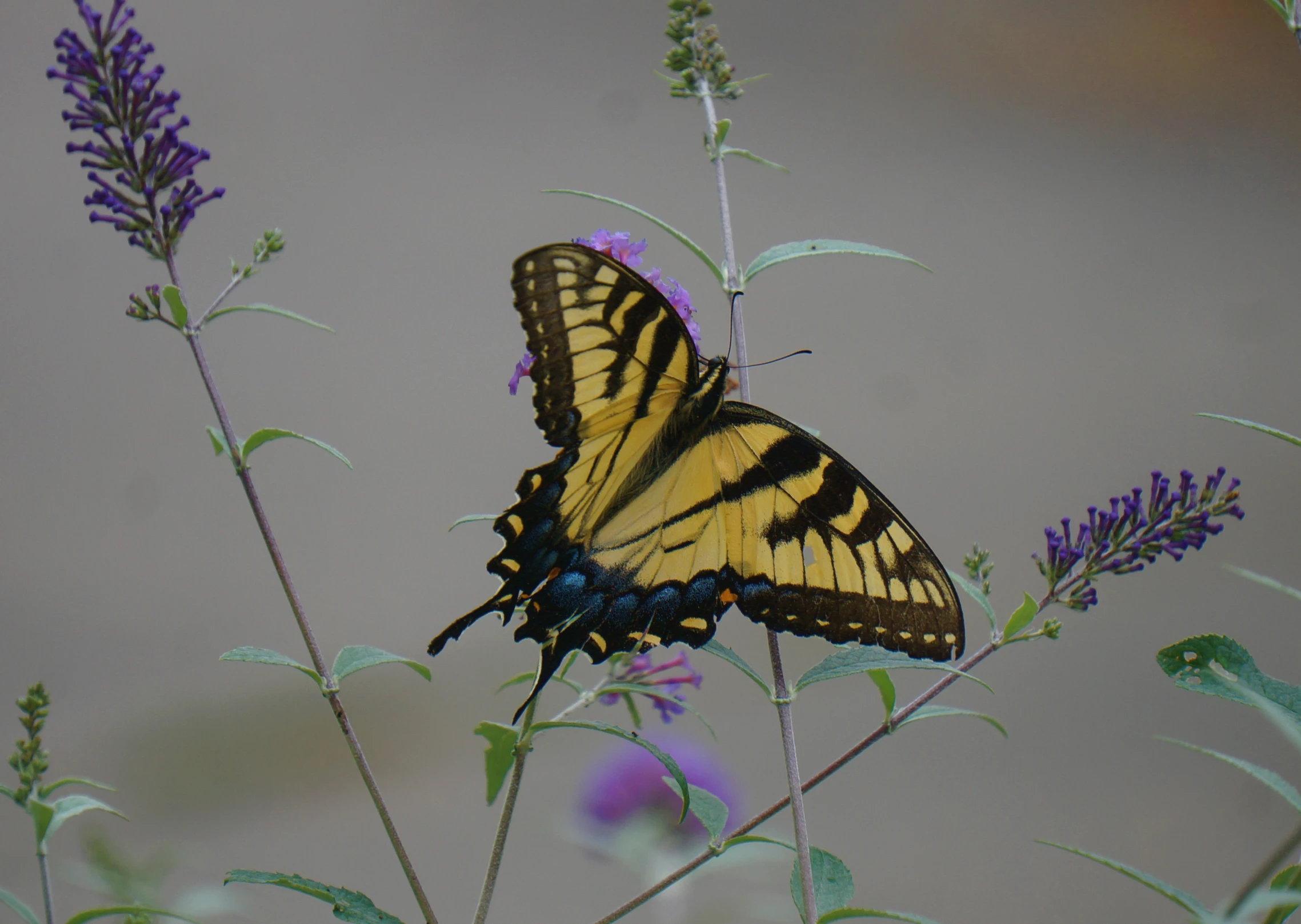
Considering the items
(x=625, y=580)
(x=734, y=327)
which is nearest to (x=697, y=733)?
(x=625, y=580)

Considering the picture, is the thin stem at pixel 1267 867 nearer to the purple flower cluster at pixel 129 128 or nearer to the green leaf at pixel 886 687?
the green leaf at pixel 886 687

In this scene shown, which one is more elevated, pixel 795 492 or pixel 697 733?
pixel 795 492

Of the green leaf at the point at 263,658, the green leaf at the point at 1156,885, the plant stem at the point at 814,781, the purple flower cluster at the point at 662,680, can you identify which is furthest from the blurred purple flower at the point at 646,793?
the green leaf at the point at 1156,885

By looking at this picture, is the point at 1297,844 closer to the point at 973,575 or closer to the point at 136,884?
the point at 973,575

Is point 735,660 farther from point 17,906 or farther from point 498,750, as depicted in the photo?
point 17,906

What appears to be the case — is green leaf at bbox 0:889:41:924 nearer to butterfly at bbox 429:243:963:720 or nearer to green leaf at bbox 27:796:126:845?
green leaf at bbox 27:796:126:845

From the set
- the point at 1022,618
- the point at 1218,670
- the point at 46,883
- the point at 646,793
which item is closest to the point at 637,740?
the point at 1022,618
